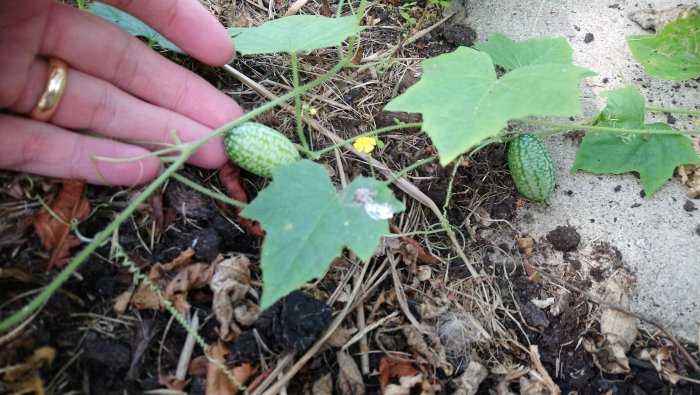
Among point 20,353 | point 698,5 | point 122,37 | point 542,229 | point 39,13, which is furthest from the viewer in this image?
point 698,5

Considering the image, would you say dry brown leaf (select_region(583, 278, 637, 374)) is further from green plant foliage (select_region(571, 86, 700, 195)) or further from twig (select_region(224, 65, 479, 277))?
green plant foliage (select_region(571, 86, 700, 195))

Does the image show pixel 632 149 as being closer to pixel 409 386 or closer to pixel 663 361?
pixel 663 361

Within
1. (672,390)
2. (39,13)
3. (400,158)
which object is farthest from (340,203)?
(672,390)

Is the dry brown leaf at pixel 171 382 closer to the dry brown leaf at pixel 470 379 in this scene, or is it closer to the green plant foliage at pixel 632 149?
the dry brown leaf at pixel 470 379

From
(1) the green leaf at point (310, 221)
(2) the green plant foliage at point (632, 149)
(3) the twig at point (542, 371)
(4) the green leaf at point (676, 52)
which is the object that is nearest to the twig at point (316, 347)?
(1) the green leaf at point (310, 221)

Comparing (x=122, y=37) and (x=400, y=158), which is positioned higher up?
(x=122, y=37)

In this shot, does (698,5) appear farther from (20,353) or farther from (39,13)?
(20,353)
